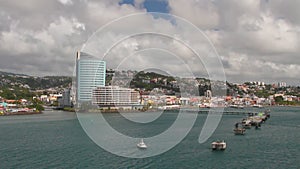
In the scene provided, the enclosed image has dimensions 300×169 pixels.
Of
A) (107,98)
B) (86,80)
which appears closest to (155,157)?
(107,98)

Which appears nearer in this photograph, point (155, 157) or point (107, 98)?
point (155, 157)

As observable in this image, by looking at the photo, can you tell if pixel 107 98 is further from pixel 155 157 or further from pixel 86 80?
pixel 155 157

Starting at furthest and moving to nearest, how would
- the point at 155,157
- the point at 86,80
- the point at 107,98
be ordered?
the point at 86,80 → the point at 107,98 → the point at 155,157

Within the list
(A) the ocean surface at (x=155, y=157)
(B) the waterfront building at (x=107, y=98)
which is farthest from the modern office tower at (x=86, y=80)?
(A) the ocean surface at (x=155, y=157)

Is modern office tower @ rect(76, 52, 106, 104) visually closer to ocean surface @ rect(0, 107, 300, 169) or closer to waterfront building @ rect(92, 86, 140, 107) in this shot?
waterfront building @ rect(92, 86, 140, 107)

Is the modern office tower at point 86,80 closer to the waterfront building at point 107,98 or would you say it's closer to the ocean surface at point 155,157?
the waterfront building at point 107,98

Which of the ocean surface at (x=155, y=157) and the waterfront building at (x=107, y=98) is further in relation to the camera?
the waterfront building at (x=107, y=98)

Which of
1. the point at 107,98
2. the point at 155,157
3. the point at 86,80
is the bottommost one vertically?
the point at 155,157

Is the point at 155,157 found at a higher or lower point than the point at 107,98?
lower

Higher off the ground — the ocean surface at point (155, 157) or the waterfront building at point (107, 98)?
the waterfront building at point (107, 98)

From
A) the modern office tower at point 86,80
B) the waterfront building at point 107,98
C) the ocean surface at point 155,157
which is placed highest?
the modern office tower at point 86,80

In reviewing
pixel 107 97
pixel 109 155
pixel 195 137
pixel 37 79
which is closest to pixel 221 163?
pixel 109 155
